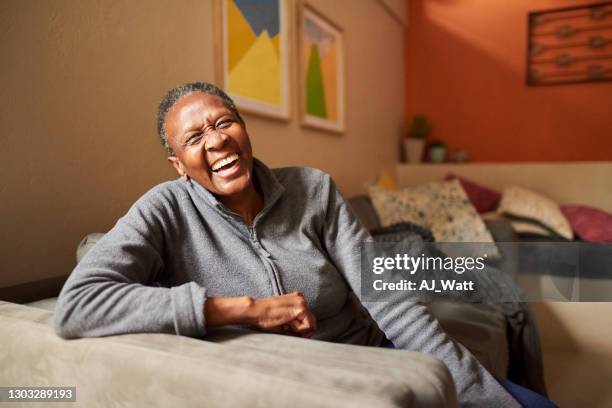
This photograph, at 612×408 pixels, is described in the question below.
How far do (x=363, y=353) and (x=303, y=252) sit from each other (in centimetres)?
41

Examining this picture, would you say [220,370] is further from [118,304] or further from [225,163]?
[225,163]

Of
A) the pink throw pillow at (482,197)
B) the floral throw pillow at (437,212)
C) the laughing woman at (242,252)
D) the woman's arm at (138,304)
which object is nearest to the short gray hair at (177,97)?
the laughing woman at (242,252)

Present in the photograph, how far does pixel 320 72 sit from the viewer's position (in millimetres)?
2693

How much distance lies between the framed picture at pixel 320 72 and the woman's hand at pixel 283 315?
1.75m

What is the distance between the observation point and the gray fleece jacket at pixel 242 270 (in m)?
0.74

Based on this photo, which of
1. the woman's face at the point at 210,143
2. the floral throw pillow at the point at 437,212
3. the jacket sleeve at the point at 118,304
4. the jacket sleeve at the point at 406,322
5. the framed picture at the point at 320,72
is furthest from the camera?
the floral throw pillow at the point at 437,212

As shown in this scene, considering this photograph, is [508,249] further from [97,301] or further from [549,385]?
[97,301]

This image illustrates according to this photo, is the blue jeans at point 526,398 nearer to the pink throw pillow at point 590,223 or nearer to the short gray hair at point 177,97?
the short gray hair at point 177,97

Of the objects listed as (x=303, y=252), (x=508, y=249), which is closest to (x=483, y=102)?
(x=508, y=249)

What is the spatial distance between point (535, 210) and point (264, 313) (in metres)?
2.67

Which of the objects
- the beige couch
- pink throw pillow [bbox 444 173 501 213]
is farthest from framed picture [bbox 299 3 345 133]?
the beige couch

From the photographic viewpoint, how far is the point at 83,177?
1.32 metres

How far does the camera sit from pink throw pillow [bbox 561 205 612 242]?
2734mm

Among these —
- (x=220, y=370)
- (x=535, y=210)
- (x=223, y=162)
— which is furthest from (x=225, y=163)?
(x=535, y=210)
